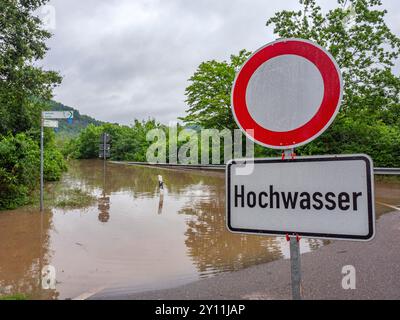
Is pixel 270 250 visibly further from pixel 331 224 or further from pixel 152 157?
pixel 152 157

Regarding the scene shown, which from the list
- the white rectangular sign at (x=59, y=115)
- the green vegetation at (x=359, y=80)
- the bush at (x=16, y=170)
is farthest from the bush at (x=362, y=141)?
the bush at (x=16, y=170)

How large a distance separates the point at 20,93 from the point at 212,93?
19.6m

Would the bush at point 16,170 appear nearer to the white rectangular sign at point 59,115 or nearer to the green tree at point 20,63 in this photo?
the green tree at point 20,63

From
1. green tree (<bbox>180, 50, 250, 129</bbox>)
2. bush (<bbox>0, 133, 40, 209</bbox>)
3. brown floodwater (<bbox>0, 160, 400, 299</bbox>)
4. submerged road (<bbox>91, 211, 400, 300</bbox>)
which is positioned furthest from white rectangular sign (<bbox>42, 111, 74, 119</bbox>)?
green tree (<bbox>180, 50, 250, 129</bbox>)

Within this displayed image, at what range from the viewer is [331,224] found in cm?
170

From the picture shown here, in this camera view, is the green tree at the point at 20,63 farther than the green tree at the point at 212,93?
No

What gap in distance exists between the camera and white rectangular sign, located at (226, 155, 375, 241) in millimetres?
1648

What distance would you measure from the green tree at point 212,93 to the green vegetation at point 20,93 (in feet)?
55.2

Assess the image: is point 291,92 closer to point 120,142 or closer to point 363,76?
point 363,76

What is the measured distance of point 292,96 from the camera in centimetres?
186

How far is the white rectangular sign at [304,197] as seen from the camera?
1648 mm

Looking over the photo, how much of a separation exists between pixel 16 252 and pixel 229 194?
231 inches

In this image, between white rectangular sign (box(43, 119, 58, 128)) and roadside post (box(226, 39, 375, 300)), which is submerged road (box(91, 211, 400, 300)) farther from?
white rectangular sign (box(43, 119, 58, 128))

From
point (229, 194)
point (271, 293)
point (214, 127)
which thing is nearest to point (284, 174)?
point (229, 194)
